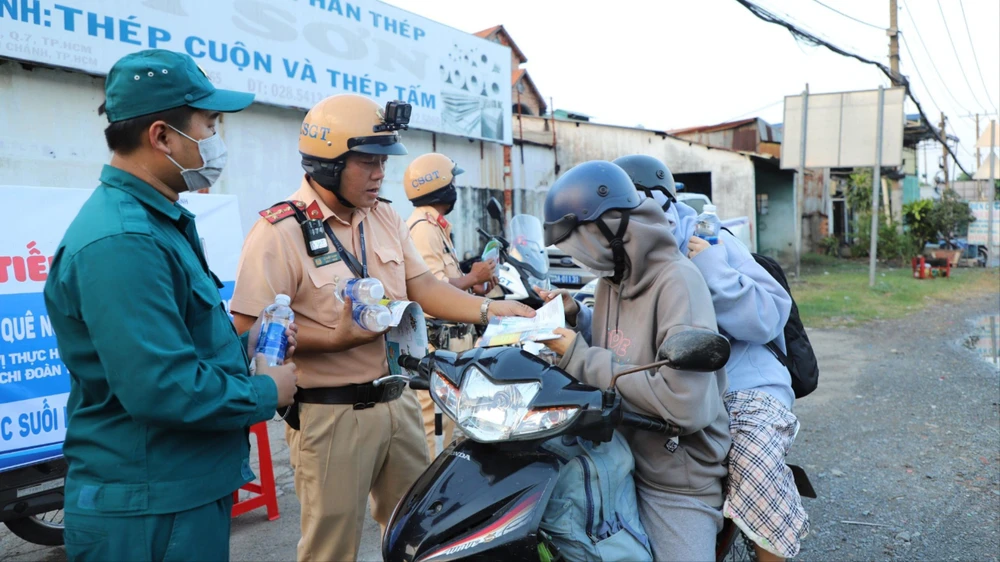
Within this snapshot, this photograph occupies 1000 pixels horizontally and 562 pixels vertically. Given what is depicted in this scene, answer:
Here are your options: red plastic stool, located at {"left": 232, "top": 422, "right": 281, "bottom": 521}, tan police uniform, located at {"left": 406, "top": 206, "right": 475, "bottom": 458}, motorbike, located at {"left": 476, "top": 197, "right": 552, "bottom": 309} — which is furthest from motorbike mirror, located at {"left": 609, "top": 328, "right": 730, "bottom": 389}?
red plastic stool, located at {"left": 232, "top": 422, "right": 281, "bottom": 521}

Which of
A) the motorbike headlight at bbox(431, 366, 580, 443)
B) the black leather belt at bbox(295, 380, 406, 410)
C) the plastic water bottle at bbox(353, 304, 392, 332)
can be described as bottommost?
the black leather belt at bbox(295, 380, 406, 410)

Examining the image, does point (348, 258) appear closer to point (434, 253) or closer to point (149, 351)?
point (149, 351)

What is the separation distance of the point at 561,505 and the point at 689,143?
1772 cm

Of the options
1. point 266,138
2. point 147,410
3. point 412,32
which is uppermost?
point 412,32

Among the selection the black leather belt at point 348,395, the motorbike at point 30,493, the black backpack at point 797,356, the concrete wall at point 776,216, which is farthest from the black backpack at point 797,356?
the concrete wall at point 776,216

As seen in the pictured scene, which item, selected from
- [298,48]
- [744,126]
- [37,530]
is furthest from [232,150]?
[744,126]

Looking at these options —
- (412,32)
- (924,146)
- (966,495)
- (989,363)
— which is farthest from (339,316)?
A: (924,146)

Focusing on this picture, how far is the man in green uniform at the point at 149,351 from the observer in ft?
5.34

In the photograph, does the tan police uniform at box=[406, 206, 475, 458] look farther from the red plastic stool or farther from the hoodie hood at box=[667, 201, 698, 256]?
the hoodie hood at box=[667, 201, 698, 256]

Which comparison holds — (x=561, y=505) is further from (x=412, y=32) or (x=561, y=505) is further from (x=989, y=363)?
(x=412, y=32)

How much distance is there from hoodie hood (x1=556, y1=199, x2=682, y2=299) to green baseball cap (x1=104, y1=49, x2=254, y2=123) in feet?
3.88

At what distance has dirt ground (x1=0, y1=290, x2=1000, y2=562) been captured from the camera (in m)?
3.91

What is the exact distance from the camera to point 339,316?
2631 millimetres

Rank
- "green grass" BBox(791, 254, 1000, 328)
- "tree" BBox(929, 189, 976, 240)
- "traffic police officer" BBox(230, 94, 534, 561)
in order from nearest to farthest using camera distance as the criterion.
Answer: "traffic police officer" BBox(230, 94, 534, 561)
"green grass" BBox(791, 254, 1000, 328)
"tree" BBox(929, 189, 976, 240)
